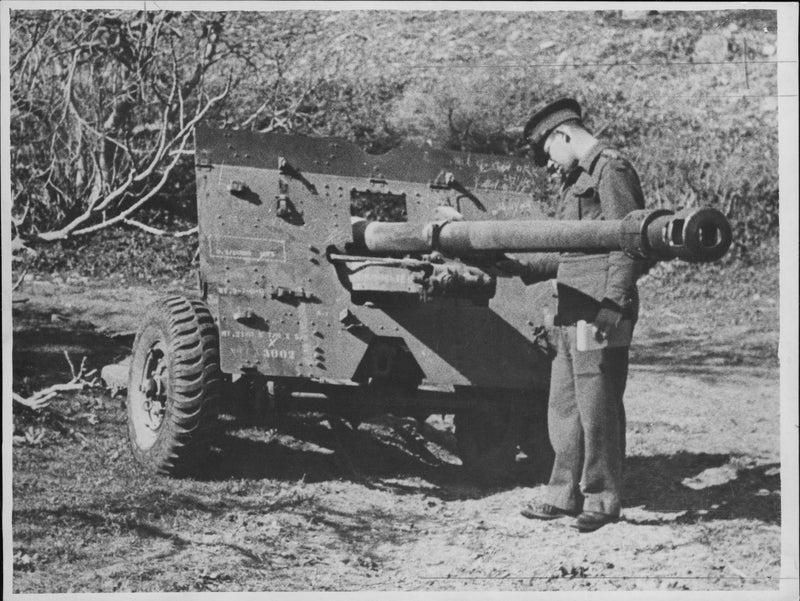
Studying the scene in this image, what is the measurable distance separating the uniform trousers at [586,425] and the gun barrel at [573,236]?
74cm

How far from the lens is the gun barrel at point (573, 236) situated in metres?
4.74

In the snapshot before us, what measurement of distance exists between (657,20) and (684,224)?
218 centimetres

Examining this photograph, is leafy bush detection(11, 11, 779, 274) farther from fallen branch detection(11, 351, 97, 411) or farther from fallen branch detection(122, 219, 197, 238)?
fallen branch detection(11, 351, 97, 411)

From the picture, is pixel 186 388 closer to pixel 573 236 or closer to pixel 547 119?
pixel 573 236

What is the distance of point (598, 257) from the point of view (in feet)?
19.3

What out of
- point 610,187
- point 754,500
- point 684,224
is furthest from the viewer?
point 754,500

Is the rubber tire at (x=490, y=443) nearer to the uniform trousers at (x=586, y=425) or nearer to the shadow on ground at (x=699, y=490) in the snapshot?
the uniform trousers at (x=586, y=425)

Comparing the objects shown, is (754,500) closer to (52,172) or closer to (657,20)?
(657,20)

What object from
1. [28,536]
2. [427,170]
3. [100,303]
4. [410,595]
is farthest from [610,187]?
[28,536]

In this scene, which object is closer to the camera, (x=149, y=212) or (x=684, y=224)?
(x=684, y=224)

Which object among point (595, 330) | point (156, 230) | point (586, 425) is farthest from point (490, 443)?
point (156, 230)

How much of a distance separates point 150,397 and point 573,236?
239cm

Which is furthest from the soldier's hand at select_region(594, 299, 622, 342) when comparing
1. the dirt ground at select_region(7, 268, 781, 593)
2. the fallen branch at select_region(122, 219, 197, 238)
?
the fallen branch at select_region(122, 219, 197, 238)

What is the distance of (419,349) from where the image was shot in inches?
244
